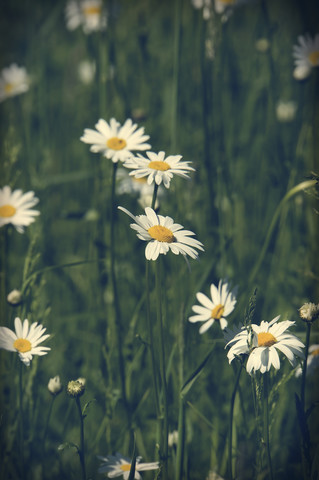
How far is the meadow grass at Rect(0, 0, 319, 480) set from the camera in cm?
129

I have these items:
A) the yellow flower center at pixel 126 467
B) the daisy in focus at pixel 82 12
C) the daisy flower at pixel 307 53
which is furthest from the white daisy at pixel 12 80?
the yellow flower center at pixel 126 467

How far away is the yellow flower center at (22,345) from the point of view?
3.69 ft

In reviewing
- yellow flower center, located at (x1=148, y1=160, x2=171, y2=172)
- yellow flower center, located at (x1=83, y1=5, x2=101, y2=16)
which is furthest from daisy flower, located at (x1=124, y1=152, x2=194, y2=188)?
yellow flower center, located at (x1=83, y1=5, x2=101, y2=16)

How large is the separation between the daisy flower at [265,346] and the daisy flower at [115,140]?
0.55 meters

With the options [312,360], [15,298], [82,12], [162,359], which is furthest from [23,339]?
[82,12]

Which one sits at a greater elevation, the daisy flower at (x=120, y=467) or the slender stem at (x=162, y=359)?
the slender stem at (x=162, y=359)

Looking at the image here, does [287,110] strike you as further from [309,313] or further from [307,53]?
[309,313]

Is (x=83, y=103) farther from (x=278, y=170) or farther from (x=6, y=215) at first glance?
(x=6, y=215)

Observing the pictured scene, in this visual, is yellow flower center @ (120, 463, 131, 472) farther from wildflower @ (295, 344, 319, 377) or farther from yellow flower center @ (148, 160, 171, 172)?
yellow flower center @ (148, 160, 171, 172)

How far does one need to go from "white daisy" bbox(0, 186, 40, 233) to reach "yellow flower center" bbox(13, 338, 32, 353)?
330mm

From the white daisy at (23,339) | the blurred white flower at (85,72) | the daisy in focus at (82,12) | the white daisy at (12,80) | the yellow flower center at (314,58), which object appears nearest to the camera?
the white daisy at (23,339)

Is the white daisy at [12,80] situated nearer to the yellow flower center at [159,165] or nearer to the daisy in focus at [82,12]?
the daisy in focus at [82,12]

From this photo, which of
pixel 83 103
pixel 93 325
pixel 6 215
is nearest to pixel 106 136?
pixel 6 215

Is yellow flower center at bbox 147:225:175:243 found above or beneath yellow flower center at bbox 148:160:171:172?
beneath
